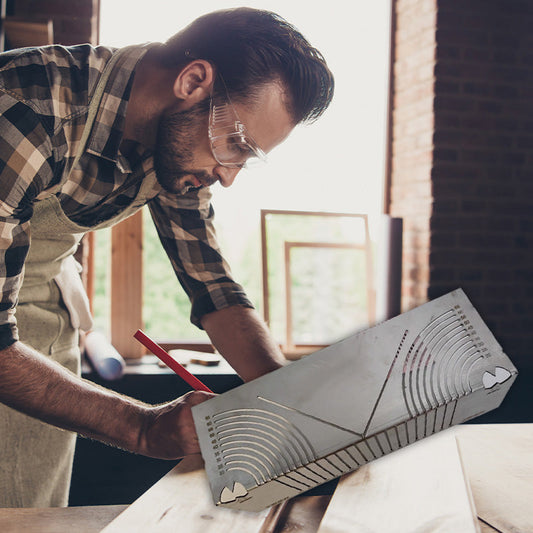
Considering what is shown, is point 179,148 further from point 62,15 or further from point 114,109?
point 62,15

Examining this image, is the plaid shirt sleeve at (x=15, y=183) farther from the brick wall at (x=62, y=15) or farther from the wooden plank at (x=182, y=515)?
the brick wall at (x=62, y=15)

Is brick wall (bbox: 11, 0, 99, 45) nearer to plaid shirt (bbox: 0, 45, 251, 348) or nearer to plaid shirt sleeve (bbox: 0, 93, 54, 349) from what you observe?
plaid shirt (bbox: 0, 45, 251, 348)

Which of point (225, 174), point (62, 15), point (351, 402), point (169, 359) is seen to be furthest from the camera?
point (62, 15)

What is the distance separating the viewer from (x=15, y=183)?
870 millimetres

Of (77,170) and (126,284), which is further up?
(77,170)

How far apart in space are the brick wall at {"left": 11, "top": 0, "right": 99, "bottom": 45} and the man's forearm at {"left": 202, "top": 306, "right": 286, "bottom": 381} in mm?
1566

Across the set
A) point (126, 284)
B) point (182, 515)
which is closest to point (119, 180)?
point (182, 515)

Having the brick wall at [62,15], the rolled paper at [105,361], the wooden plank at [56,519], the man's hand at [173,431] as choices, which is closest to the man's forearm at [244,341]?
the man's hand at [173,431]

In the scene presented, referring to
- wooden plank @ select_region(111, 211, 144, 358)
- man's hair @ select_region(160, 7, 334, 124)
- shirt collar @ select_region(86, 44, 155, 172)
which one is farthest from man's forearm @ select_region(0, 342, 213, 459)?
wooden plank @ select_region(111, 211, 144, 358)

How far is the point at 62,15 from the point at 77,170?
1.50 metres

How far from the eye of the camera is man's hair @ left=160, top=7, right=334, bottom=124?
3.64 ft

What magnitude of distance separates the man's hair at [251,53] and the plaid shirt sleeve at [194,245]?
0.34m

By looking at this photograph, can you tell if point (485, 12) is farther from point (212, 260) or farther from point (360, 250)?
point (212, 260)

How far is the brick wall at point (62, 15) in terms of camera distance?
2.29 metres
